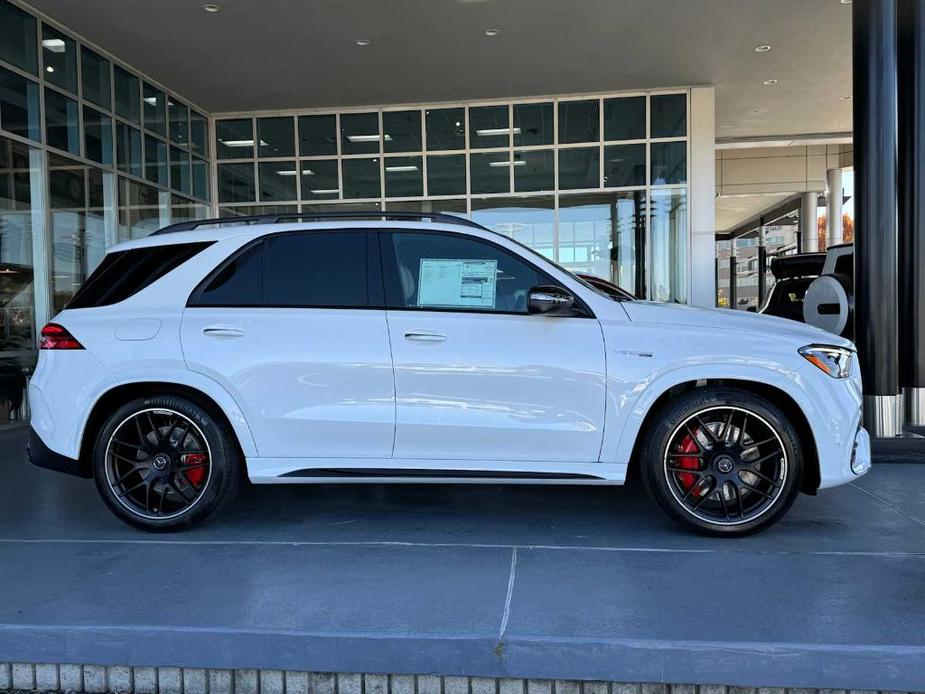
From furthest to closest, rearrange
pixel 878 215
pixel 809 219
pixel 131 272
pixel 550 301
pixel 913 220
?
pixel 809 219 < pixel 913 220 < pixel 878 215 < pixel 131 272 < pixel 550 301

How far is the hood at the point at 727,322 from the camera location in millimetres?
4051

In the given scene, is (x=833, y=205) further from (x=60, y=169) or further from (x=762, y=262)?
(x=60, y=169)

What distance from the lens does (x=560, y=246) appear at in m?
14.0

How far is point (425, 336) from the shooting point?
4.10 meters

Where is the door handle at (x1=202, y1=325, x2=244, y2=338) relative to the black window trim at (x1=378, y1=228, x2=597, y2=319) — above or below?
below

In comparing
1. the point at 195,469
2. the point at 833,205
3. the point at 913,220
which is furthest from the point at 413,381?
the point at 833,205

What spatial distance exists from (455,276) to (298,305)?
3.05ft

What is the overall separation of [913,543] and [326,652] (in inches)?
125

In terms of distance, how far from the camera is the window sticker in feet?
13.8

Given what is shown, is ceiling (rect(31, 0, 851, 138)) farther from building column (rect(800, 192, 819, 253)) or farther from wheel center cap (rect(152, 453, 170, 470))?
building column (rect(800, 192, 819, 253))

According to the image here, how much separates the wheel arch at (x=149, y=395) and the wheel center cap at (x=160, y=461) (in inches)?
14.3

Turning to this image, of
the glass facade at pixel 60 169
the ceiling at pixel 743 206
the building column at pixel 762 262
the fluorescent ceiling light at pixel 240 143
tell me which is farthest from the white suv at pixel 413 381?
the building column at pixel 762 262

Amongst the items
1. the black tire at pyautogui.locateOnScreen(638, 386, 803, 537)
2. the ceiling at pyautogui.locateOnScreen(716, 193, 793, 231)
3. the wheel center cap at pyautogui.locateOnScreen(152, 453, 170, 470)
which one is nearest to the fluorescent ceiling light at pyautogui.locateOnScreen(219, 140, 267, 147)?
the wheel center cap at pyautogui.locateOnScreen(152, 453, 170, 470)

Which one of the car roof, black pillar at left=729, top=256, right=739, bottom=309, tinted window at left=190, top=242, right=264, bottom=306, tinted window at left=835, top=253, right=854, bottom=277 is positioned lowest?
tinted window at left=190, top=242, right=264, bottom=306
